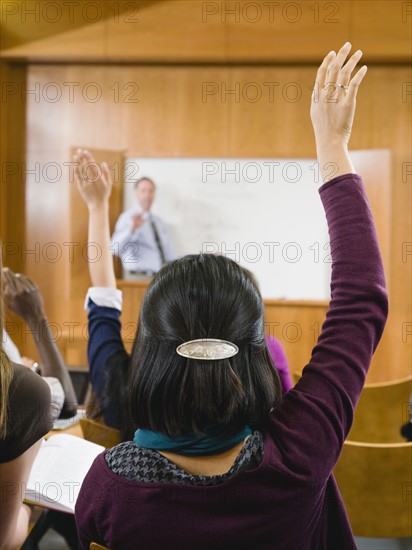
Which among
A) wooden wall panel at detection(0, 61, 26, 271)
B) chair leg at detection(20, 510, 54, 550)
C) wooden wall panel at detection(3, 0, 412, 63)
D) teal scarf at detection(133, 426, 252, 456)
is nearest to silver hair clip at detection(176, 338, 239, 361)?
teal scarf at detection(133, 426, 252, 456)

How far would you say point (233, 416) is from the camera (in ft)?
Answer: 2.53

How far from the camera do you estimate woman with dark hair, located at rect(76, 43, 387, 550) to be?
2.47 feet

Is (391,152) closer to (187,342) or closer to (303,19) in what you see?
(303,19)

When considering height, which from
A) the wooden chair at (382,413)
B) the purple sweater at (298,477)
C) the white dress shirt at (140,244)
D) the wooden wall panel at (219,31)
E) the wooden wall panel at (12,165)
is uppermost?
the wooden wall panel at (219,31)

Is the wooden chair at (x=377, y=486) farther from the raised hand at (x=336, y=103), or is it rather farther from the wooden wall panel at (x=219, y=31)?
the wooden wall panel at (x=219, y=31)

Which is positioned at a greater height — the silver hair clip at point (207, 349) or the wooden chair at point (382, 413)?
the silver hair clip at point (207, 349)

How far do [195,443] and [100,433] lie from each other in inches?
39.1

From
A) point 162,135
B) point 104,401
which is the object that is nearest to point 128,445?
point 104,401

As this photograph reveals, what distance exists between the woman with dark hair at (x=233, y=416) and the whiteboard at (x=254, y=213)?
4198 mm

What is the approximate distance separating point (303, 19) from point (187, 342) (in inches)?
183

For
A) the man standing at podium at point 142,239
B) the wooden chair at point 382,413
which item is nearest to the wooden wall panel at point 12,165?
the man standing at podium at point 142,239

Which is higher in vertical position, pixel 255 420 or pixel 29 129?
pixel 29 129

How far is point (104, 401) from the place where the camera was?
1.62m

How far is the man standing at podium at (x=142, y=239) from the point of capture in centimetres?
507
